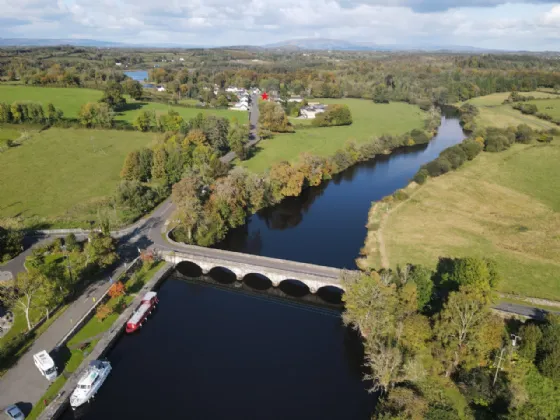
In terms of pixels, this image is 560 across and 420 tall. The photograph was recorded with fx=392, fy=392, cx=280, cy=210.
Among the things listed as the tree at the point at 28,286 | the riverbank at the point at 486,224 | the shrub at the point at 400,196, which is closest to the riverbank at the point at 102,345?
the tree at the point at 28,286

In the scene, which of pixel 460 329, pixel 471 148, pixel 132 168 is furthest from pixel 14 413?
pixel 471 148

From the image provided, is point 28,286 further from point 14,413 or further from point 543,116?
point 543,116

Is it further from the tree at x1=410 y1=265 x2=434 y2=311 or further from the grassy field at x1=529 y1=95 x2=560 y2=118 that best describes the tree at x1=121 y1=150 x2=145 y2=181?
the grassy field at x1=529 y1=95 x2=560 y2=118

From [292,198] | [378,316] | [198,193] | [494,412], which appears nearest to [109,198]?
[198,193]

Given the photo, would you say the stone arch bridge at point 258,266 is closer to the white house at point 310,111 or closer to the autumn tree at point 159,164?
the autumn tree at point 159,164

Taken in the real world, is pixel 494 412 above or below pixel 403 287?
below

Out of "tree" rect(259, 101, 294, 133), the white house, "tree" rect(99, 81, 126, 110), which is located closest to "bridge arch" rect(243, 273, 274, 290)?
"tree" rect(259, 101, 294, 133)

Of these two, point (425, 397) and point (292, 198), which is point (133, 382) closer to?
point (425, 397)

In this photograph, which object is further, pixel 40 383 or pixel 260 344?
pixel 260 344
